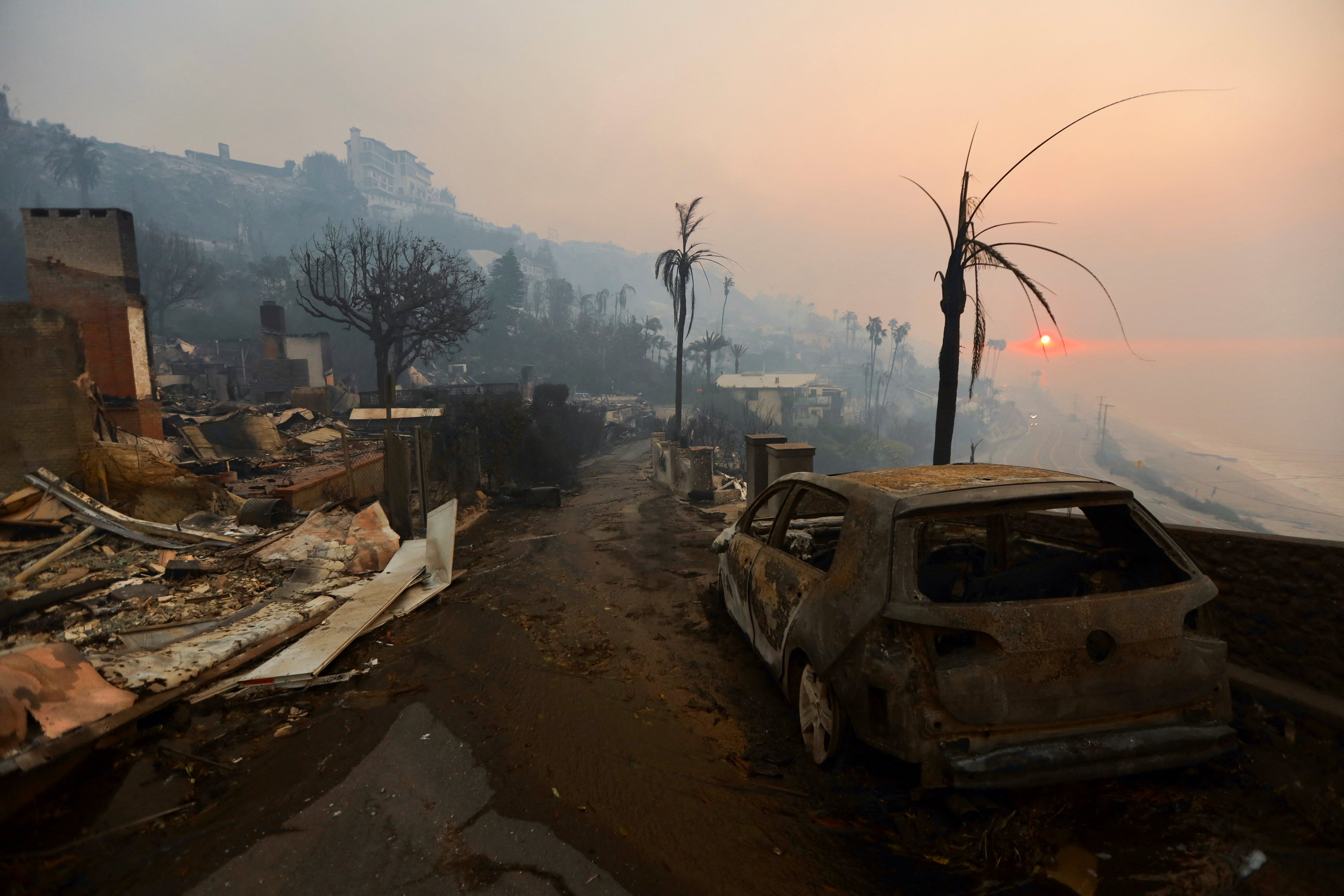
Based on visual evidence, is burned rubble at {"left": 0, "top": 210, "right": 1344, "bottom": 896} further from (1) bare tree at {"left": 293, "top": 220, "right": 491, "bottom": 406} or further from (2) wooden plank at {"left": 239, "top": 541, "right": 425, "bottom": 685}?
(1) bare tree at {"left": 293, "top": 220, "right": 491, "bottom": 406}

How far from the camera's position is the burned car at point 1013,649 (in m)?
2.47

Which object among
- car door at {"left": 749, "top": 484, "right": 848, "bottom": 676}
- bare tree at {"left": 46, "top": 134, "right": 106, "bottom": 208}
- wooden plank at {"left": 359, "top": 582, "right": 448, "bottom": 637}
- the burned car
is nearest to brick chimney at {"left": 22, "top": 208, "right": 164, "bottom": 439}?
wooden plank at {"left": 359, "top": 582, "right": 448, "bottom": 637}

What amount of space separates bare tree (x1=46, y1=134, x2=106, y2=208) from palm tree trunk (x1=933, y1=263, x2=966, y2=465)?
109632 millimetres

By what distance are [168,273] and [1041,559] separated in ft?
239

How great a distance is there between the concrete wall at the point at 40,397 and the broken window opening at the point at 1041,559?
1214 centimetres

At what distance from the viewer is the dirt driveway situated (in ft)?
7.82

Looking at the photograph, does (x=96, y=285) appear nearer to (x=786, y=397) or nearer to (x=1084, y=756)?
(x=1084, y=756)

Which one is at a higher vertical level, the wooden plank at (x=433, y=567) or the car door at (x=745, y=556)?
the car door at (x=745, y=556)

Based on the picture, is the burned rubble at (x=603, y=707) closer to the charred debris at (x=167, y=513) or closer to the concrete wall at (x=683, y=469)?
the charred debris at (x=167, y=513)

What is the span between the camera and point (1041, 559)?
3766mm

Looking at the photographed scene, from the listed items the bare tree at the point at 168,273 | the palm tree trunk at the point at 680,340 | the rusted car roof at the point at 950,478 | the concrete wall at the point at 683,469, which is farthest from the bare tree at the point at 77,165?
the rusted car roof at the point at 950,478

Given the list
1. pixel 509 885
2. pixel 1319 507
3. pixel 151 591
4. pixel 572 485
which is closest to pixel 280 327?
pixel 572 485

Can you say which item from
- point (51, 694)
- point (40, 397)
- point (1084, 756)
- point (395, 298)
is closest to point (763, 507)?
point (1084, 756)

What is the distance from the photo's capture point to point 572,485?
21875mm
